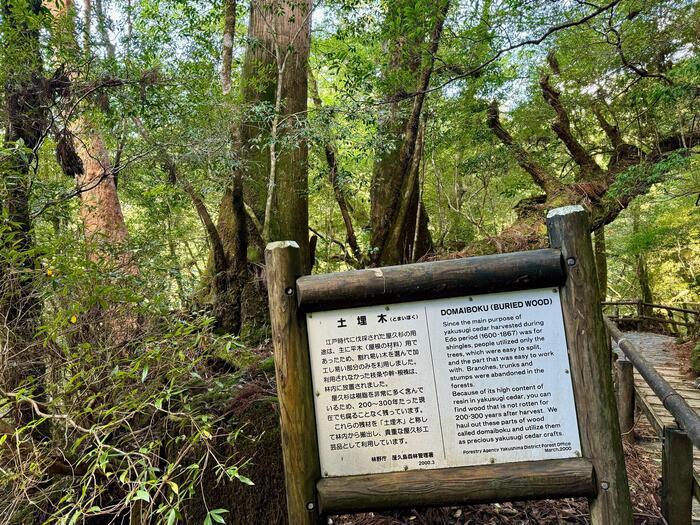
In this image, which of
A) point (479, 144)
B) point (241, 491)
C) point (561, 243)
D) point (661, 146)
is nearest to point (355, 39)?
point (479, 144)

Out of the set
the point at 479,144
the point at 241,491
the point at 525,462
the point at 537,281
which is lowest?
the point at 241,491

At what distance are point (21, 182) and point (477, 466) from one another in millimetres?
3414

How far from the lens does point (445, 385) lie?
6.53 feet

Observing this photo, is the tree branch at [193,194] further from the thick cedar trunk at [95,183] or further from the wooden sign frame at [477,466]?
the wooden sign frame at [477,466]

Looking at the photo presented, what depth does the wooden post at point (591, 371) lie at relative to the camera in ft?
6.12

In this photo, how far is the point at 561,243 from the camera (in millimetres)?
1999

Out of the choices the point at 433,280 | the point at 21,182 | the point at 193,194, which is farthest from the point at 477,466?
the point at 193,194

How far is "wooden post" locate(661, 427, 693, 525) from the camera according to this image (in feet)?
8.55

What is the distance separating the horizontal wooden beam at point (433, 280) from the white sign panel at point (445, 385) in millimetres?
52

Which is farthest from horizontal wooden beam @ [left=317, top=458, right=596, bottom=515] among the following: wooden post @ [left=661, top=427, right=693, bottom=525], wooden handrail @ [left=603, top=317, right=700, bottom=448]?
wooden post @ [left=661, top=427, right=693, bottom=525]

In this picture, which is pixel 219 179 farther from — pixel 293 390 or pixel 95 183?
pixel 293 390

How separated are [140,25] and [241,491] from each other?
5.78 meters

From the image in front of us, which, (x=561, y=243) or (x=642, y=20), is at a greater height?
(x=642, y=20)

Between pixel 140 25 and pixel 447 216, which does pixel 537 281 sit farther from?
pixel 447 216
